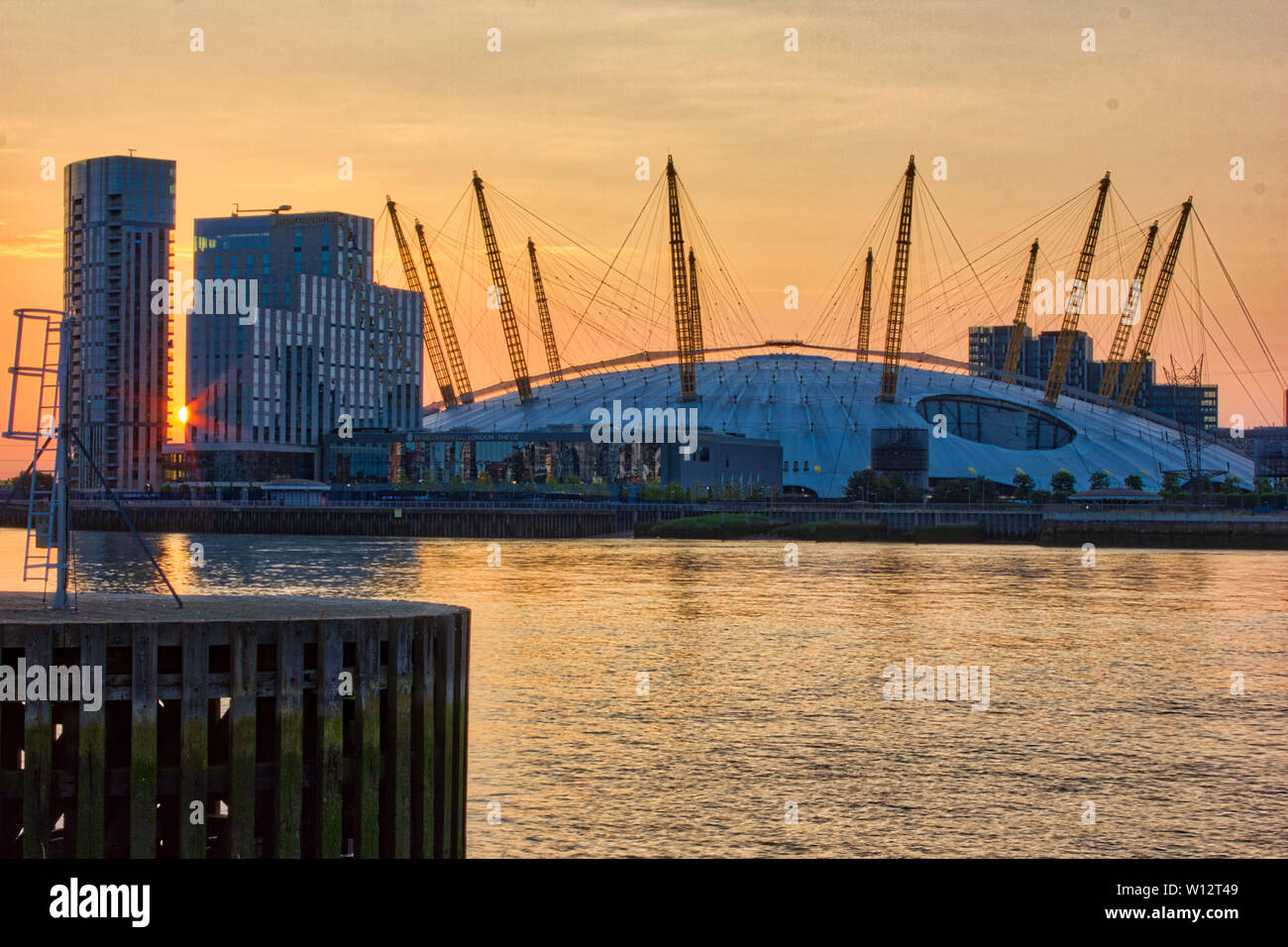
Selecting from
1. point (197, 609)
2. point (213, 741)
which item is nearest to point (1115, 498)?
point (197, 609)

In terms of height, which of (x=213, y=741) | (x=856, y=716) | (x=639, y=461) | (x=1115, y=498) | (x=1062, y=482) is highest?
(x=639, y=461)

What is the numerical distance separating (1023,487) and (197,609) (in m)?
163

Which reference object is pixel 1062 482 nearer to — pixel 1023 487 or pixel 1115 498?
pixel 1023 487

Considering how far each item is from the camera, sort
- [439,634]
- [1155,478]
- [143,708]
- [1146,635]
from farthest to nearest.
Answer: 1. [1155,478]
2. [1146,635]
3. [439,634]
4. [143,708]

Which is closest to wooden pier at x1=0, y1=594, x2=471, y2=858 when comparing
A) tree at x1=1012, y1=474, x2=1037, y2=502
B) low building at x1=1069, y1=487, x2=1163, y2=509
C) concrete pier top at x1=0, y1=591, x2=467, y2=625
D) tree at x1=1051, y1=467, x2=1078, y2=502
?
concrete pier top at x1=0, y1=591, x2=467, y2=625

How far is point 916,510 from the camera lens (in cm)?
15050

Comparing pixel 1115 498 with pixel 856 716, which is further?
pixel 1115 498

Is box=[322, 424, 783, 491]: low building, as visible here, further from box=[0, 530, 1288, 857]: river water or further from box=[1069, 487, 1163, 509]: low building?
box=[0, 530, 1288, 857]: river water

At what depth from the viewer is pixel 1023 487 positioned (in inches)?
7003

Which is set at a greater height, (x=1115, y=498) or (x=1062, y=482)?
(x=1062, y=482)

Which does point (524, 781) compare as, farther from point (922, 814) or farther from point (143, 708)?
point (143, 708)
